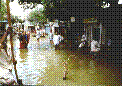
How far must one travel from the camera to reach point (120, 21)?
9383mm

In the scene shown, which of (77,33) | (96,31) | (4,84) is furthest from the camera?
(77,33)

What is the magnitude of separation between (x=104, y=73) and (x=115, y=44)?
328 centimetres

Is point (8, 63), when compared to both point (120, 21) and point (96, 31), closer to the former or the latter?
point (120, 21)

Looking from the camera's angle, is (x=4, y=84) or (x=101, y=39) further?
(x=101, y=39)

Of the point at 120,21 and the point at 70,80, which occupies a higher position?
the point at 120,21

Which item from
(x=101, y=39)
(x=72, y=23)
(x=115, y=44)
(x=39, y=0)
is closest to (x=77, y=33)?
(x=72, y=23)

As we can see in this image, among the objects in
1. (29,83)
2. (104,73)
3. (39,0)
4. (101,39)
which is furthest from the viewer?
(101,39)

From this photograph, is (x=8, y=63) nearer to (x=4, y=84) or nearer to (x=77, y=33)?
(x=4, y=84)

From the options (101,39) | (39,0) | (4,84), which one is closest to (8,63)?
(4,84)

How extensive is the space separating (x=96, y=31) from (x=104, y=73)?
870cm

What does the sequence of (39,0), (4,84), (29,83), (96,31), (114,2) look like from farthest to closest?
(96,31) < (39,0) < (114,2) < (29,83) < (4,84)

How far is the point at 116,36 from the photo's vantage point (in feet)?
33.2

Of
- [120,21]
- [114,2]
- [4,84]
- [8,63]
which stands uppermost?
[114,2]

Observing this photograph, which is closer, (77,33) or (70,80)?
(70,80)
